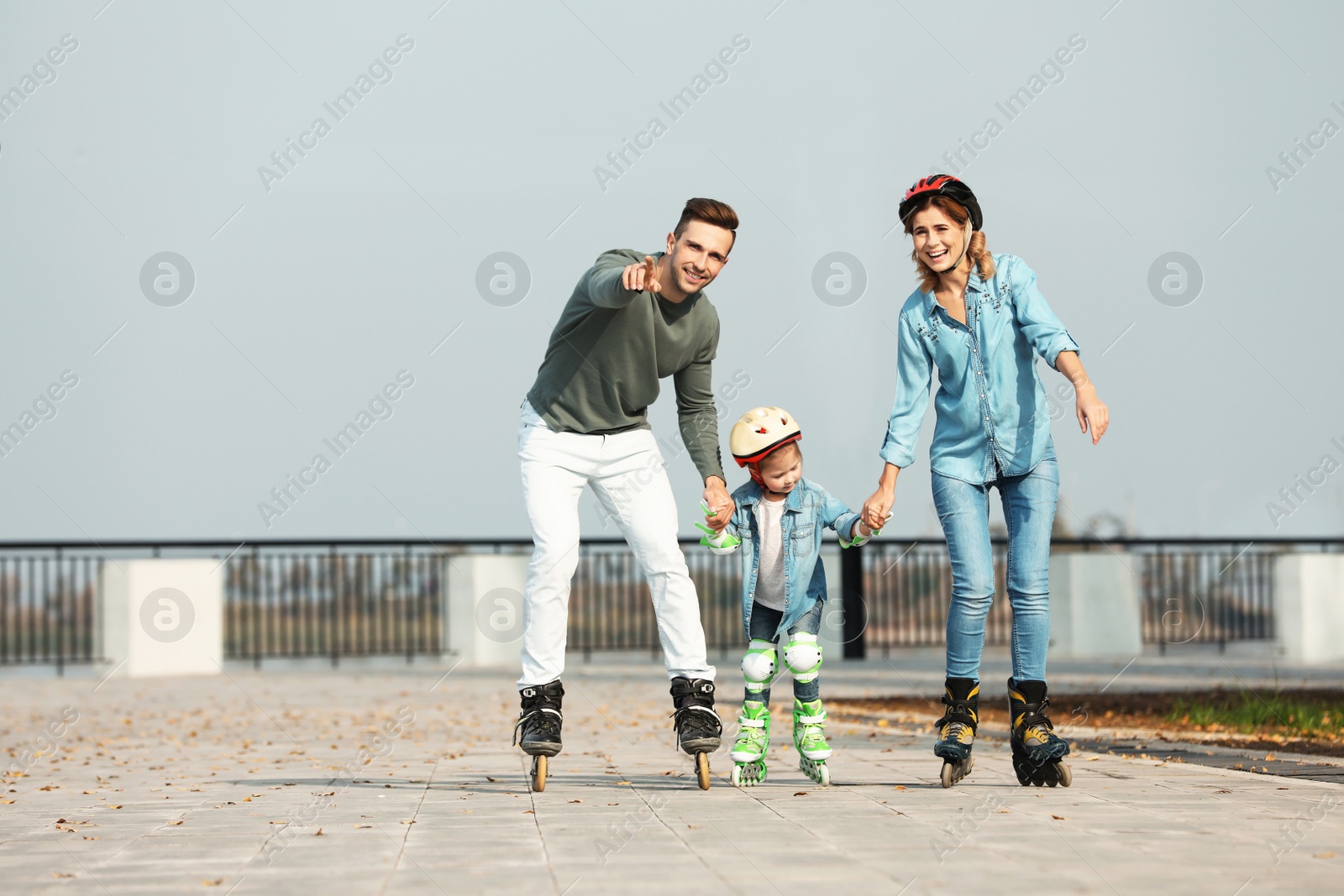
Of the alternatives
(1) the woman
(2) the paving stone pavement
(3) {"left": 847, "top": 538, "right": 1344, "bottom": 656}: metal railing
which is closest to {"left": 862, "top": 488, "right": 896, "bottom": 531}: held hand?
(1) the woman

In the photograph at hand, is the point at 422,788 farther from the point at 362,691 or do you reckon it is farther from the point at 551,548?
the point at 362,691

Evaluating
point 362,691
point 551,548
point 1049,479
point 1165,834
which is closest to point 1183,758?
point 1049,479

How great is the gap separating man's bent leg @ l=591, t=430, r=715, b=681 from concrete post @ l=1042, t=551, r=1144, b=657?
12277 millimetres

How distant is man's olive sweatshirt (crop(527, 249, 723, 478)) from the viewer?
4.89m

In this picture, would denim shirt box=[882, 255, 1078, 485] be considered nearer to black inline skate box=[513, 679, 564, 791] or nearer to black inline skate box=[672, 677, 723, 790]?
black inline skate box=[672, 677, 723, 790]

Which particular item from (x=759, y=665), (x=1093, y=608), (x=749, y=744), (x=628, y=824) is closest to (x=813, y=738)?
(x=749, y=744)

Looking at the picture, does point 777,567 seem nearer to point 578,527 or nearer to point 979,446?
point 578,527

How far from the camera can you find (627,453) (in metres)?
5.05

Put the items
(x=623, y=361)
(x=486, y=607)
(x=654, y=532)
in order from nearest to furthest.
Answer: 1. (x=623, y=361)
2. (x=654, y=532)
3. (x=486, y=607)

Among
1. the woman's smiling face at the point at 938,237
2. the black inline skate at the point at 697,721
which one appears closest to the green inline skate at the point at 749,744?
the black inline skate at the point at 697,721

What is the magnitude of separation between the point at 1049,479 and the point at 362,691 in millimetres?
9257

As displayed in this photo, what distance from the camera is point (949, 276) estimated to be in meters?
4.95

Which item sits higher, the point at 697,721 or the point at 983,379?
the point at 983,379

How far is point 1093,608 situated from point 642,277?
44.4 ft
